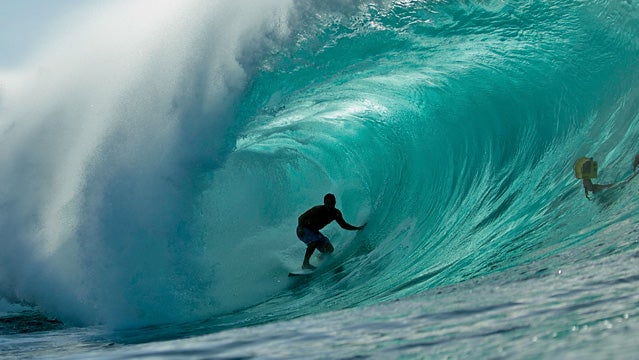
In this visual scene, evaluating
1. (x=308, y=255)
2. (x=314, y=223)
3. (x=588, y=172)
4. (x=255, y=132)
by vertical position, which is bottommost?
(x=308, y=255)

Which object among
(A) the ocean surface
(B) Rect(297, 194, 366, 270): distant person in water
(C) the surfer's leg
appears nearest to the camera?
(A) the ocean surface

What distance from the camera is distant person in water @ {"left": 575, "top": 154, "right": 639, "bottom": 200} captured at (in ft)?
21.4

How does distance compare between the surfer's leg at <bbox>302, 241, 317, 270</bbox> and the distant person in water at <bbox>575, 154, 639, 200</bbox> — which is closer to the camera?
the distant person in water at <bbox>575, 154, 639, 200</bbox>

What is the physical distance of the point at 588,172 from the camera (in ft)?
23.0

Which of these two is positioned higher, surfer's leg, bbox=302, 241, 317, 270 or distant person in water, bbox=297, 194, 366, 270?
distant person in water, bbox=297, 194, 366, 270

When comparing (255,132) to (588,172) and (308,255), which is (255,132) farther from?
(588,172)

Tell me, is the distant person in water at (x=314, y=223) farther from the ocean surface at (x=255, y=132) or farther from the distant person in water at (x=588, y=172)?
the distant person in water at (x=588, y=172)

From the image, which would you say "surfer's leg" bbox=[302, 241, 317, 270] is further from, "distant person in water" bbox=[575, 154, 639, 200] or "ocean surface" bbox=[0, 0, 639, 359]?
"distant person in water" bbox=[575, 154, 639, 200]

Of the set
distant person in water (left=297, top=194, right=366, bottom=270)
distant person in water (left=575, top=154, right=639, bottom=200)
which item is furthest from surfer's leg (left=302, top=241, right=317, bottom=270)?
distant person in water (left=575, top=154, right=639, bottom=200)

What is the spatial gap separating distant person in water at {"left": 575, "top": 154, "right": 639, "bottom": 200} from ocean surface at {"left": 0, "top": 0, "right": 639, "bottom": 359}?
0.32 ft

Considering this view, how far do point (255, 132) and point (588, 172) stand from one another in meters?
5.56

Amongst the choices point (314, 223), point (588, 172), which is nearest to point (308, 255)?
point (314, 223)

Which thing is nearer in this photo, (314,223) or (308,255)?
(308,255)

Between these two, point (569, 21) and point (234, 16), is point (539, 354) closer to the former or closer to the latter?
point (234, 16)
